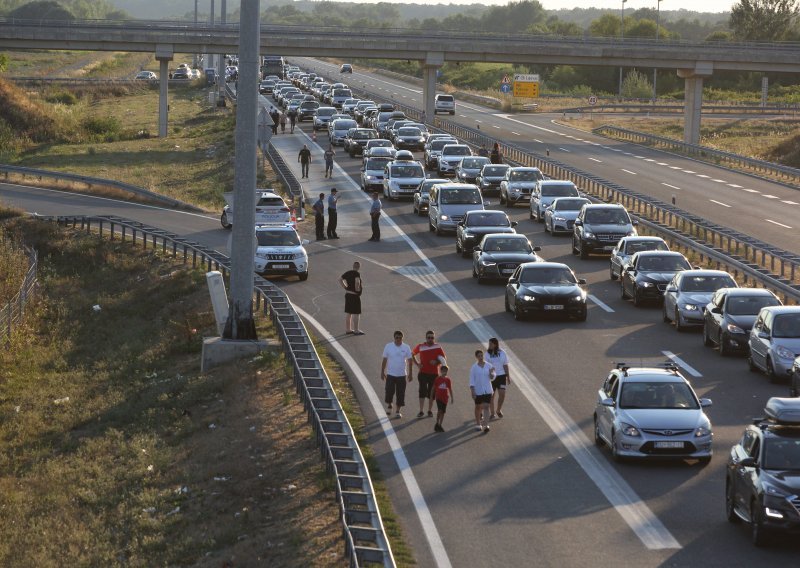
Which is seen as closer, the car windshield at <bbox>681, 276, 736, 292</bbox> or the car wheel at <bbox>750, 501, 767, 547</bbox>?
the car wheel at <bbox>750, 501, 767, 547</bbox>

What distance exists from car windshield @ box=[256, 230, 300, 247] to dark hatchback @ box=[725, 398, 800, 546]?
22.9m

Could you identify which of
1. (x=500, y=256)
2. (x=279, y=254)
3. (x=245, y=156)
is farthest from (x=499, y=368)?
(x=279, y=254)

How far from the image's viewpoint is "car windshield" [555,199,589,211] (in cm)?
4756

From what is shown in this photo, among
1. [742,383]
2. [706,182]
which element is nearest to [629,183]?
[706,182]

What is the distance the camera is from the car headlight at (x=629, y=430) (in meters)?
19.8

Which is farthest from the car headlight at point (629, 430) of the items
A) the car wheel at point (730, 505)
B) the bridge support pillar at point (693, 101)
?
the bridge support pillar at point (693, 101)

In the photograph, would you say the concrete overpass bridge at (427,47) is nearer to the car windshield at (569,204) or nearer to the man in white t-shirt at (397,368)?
the car windshield at (569,204)

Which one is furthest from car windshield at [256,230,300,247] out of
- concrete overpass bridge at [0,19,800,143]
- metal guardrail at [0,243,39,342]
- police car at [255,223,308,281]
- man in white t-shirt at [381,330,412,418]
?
concrete overpass bridge at [0,19,800,143]

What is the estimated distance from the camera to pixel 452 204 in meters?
47.5

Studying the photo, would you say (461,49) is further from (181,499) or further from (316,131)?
(181,499)

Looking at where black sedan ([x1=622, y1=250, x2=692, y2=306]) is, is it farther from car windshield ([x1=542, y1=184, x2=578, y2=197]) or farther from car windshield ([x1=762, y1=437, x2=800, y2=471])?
car windshield ([x1=762, y1=437, x2=800, y2=471])

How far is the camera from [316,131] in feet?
291

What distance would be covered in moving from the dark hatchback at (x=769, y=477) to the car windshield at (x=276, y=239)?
22941 mm

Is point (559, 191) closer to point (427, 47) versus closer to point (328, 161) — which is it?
point (328, 161)
